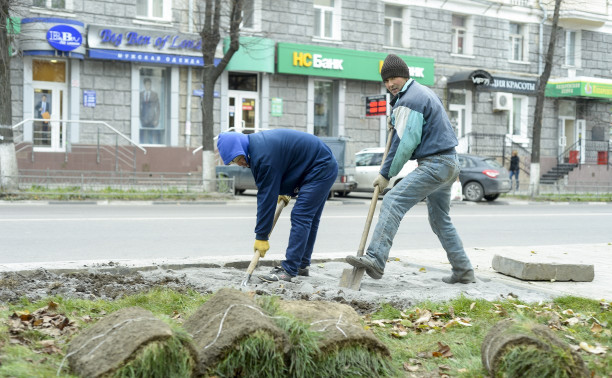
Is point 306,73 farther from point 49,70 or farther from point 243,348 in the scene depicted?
point 243,348

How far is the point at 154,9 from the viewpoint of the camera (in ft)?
79.9

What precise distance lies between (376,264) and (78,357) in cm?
308

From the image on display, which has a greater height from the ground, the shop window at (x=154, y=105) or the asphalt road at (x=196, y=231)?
the shop window at (x=154, y=105)

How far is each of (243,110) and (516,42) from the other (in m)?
14.1

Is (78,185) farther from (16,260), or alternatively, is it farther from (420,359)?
(420,359)

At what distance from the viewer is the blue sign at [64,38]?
2147 cm

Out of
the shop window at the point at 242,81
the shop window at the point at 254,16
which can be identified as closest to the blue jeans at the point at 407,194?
the shop window at the point at 242,81

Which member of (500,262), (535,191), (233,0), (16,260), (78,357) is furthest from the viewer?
(535,191)

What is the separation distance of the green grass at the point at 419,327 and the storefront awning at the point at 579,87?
2941 centimetres

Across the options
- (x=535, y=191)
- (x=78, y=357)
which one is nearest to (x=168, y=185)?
(x=535, y=191)

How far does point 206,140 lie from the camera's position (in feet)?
68.7

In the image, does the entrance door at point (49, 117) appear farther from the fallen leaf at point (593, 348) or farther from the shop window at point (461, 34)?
the fallen leaf at point (593, 348)

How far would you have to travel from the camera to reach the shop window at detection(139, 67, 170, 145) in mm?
24328

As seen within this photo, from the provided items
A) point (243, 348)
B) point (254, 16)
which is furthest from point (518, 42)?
point (243, 348)
